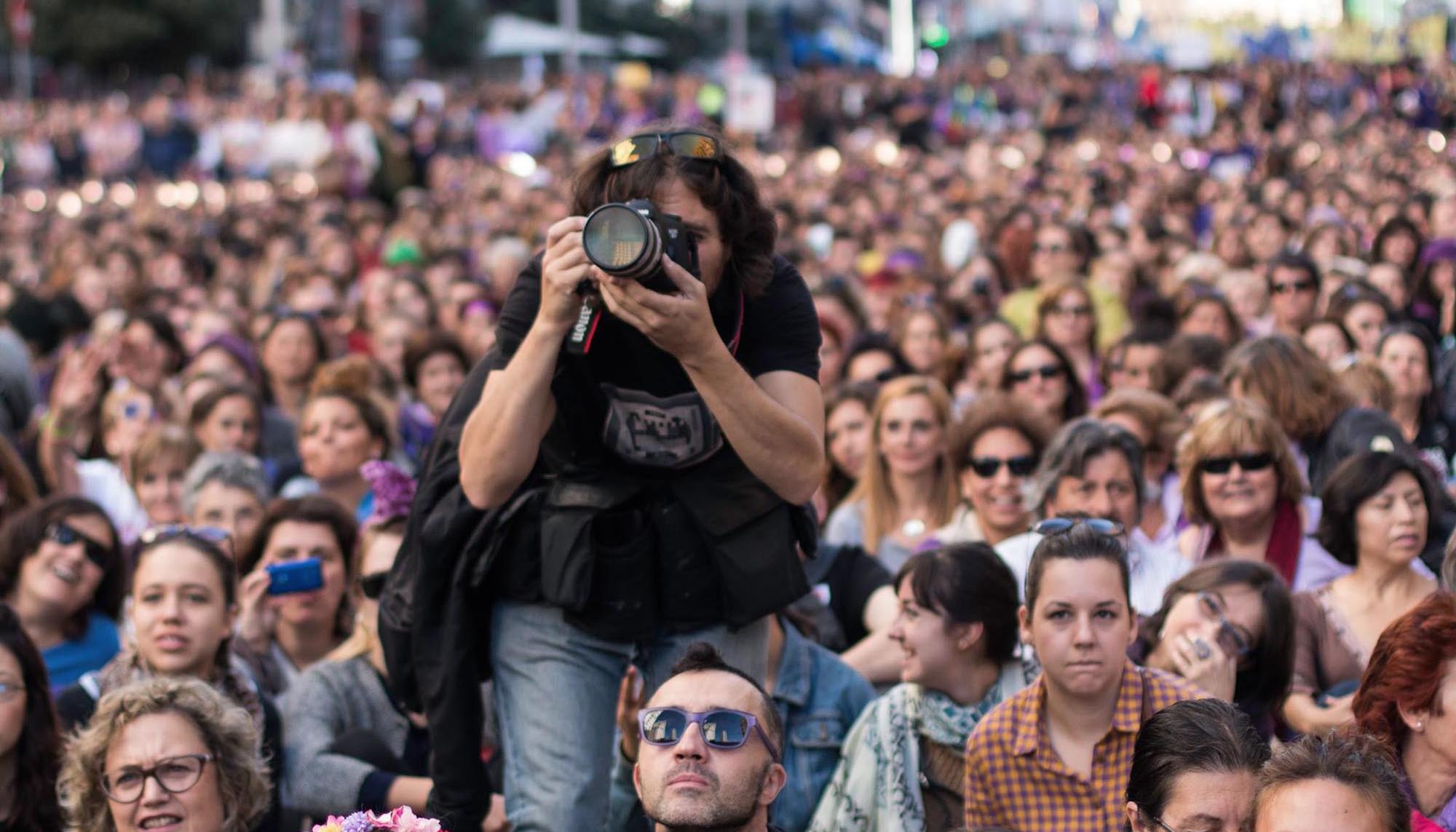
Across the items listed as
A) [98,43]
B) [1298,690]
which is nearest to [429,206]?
[1298,690]

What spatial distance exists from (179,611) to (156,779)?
2.77ft

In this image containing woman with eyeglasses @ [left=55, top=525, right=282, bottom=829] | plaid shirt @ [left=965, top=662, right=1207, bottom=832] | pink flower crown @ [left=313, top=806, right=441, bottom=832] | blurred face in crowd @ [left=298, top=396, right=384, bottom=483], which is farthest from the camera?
blurred face in crowd @ [left=298, top=396, right=384, bottom=483]

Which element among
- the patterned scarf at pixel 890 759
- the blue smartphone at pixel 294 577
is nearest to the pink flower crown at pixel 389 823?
the patterned scarf at pixel 890 759

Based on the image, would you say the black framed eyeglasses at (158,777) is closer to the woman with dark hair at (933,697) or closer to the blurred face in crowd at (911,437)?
the woman with dark hair at (933,697)

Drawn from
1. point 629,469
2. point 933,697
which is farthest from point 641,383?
point 933,697

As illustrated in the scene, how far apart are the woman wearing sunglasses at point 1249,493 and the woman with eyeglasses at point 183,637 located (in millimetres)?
2784

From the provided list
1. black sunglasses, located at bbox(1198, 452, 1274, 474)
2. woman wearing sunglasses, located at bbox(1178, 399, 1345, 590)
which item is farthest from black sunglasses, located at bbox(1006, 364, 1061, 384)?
black sunglasses, located at bbox(1198, 452, 1274, 474)

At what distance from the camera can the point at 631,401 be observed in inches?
146

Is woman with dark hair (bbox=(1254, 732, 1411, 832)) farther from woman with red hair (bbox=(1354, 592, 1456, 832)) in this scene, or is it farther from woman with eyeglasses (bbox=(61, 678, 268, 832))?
woman with eyeglasses (bbox=(61, 678, 268, 832))

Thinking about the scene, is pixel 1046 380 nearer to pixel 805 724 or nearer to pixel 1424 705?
pixel 805 724

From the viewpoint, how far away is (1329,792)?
312 cm

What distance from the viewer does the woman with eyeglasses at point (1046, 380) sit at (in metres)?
7.54

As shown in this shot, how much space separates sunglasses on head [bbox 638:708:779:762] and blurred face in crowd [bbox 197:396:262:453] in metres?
4.39

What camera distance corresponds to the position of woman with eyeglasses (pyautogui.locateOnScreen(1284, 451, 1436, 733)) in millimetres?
5062
